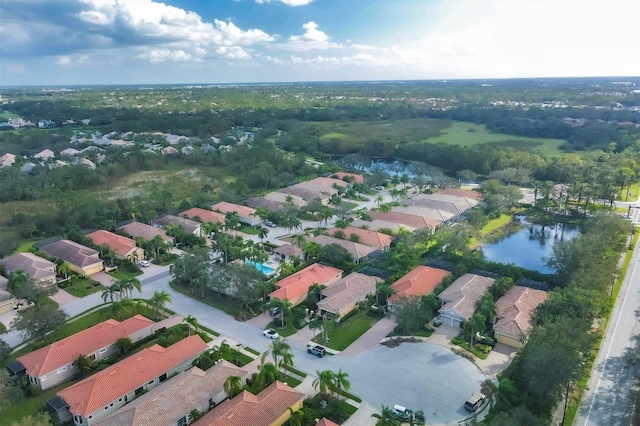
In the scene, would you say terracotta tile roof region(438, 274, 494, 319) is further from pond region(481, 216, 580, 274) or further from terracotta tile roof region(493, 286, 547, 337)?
pond region(481, 216, 580, 274)

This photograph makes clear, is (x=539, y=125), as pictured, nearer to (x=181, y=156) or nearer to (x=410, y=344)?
(x=181, y=156)

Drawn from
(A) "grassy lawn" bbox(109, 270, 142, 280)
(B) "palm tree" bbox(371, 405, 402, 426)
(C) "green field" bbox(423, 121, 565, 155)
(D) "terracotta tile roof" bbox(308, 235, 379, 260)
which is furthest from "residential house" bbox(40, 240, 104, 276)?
(C) "green field" bbox(423, 121, 565, 155)

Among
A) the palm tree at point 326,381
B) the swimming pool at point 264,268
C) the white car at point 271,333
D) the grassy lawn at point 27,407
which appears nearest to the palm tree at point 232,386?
the palm tree at point 326,381

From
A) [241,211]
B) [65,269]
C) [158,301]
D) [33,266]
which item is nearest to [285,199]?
[241,211]

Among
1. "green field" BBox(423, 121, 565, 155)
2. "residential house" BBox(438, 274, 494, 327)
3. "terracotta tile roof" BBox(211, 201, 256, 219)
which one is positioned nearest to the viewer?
"residential house" BBox(438, 274, 494, 327)

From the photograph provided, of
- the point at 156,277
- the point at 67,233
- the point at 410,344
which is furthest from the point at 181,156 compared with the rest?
the point at 410,344

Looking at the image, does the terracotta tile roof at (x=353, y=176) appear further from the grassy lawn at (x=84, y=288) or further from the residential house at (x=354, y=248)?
the grassy lawn at (x=84, y=288)

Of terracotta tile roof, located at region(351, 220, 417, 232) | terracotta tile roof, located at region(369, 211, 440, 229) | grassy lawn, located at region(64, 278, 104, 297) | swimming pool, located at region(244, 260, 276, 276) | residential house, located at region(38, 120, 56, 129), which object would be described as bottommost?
grassy lawn, located at region(64, 278, 104, 297)

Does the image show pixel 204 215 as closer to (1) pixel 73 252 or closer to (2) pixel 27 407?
(1) pixel 73 252
